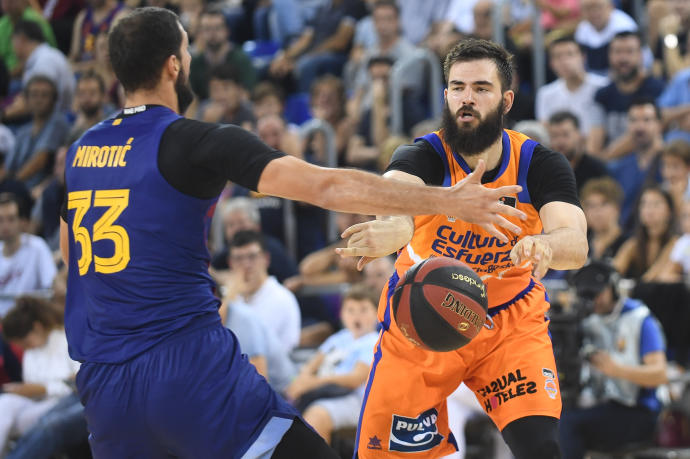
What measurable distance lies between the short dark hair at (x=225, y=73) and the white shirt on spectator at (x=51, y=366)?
375 centimetres

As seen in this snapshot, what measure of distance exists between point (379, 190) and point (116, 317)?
3.59ft

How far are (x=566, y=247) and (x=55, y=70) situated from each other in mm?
9955

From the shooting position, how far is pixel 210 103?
11.6m

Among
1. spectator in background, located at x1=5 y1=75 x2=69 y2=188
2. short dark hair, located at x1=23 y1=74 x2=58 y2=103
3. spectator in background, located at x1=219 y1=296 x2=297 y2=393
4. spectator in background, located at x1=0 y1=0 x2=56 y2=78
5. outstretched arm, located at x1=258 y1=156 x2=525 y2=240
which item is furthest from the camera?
spectator in background, located at x1=0 y1=0 x2=56 y2=78

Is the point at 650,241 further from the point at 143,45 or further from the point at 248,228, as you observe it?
the point at 143,45

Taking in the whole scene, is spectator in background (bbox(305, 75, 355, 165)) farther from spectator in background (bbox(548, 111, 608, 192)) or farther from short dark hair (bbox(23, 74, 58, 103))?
short dark hair (bbox(23, 74, 58, 103))

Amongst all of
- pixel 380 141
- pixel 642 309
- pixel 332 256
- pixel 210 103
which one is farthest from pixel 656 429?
pixel 210 103

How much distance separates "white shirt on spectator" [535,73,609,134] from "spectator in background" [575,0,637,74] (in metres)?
0.46

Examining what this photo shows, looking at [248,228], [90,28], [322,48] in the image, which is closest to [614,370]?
[248,228]

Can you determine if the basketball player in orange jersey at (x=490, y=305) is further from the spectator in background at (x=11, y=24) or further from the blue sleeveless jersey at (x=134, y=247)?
the spectator in background at (x=11, y=24)

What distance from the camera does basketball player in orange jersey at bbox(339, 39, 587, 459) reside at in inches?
183

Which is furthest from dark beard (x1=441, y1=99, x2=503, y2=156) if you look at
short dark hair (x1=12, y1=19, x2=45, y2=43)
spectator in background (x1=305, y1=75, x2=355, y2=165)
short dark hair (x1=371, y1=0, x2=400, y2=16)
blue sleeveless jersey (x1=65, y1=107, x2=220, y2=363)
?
short dark hair (x1=12, y1=19, x2=45, y2=43)

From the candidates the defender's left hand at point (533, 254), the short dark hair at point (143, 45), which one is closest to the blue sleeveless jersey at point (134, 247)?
the short dark hair at point (143, 45)

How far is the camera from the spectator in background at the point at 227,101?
1084 cm
